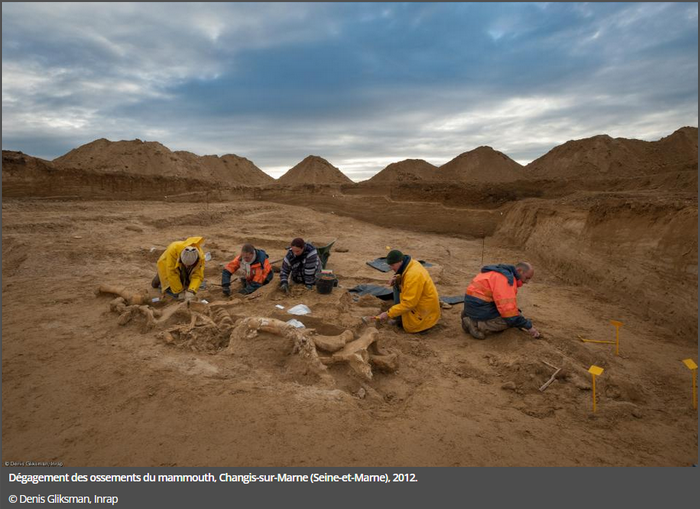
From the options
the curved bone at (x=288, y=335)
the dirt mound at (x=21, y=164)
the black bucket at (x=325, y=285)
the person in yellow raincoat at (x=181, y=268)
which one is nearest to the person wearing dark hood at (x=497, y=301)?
the black bucket at (x=325, y=285)

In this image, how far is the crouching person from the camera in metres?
5.70

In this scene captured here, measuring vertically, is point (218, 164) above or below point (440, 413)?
above

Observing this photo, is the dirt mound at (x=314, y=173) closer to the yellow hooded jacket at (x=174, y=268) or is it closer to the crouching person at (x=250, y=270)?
Result: the crouching person at (x=250, y=270)

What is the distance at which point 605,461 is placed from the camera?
2.50 meters

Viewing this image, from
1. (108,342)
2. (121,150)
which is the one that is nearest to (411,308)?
(108,342)

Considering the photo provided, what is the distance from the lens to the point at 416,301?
4.42 meters

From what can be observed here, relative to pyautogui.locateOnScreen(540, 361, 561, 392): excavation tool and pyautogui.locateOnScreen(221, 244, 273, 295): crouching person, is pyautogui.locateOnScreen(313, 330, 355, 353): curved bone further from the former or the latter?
pyautogui.locateOnScreen(221, 244, 273, 295): crouching person

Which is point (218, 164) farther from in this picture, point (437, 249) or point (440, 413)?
point (440, 413)

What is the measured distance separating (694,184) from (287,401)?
1096cm

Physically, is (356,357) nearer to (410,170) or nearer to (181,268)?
(181,268)

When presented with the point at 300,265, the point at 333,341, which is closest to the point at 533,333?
the point at 333,341

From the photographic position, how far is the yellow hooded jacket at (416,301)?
4387 millimetres

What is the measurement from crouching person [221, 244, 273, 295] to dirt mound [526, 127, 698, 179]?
2248 cm

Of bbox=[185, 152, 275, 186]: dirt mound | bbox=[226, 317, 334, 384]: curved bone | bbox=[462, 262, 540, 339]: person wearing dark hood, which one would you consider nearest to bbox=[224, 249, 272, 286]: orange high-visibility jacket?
bbox=[226, 317, 334, 384]: curved bone
